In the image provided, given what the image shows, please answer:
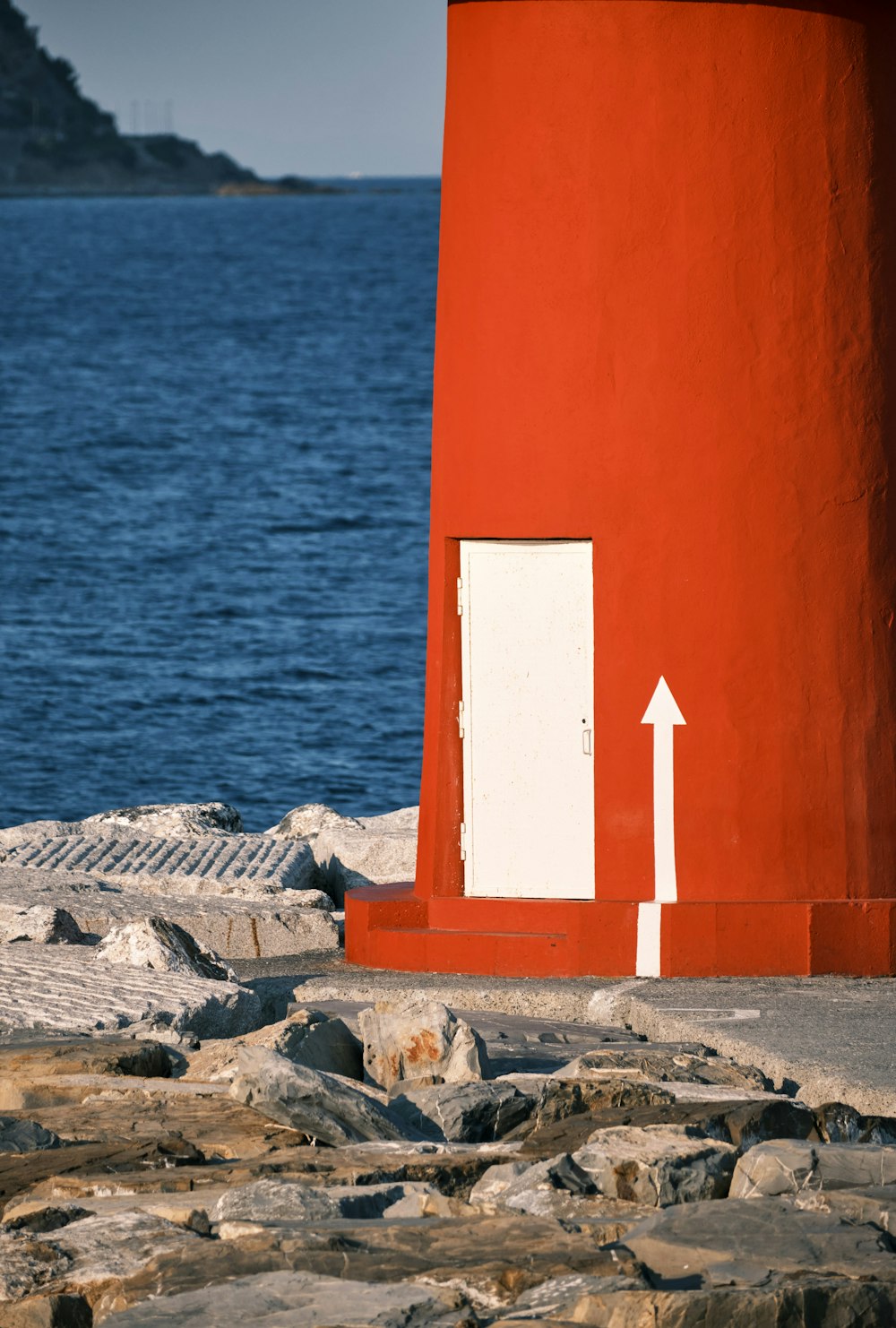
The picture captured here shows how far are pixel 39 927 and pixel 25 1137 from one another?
2972 millimetres

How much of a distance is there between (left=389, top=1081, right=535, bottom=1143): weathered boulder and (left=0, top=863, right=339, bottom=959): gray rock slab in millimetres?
3276

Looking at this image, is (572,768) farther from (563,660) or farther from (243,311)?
(243,311)

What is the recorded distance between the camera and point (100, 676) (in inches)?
910

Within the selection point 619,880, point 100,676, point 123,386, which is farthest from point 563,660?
point 123,386

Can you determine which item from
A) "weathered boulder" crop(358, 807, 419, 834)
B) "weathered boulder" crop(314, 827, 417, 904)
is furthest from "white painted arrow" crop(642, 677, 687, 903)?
"weathered boulder" crop(358, 807, 419, 834)

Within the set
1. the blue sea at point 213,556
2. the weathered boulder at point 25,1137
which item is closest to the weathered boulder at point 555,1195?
the weathered boulder at point 25,1137

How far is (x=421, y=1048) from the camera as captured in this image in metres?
6.54

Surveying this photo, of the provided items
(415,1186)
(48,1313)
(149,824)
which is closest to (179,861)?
(149,824)

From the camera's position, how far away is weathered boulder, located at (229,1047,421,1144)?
5703 millimetres

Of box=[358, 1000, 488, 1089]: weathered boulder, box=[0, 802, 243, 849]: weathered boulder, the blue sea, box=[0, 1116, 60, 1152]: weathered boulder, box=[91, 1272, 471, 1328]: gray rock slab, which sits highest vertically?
the blue sea

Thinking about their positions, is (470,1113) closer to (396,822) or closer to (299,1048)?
(299,1048)

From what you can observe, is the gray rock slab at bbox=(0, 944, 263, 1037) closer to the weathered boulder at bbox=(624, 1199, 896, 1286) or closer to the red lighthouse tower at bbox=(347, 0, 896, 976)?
the red lighthouse tower at bbox=(347, 0, 896, 976)

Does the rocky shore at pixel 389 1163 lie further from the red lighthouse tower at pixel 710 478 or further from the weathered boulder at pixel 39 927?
the red lighthouse tower at pixel 710 478

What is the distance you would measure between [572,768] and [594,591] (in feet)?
2.31
